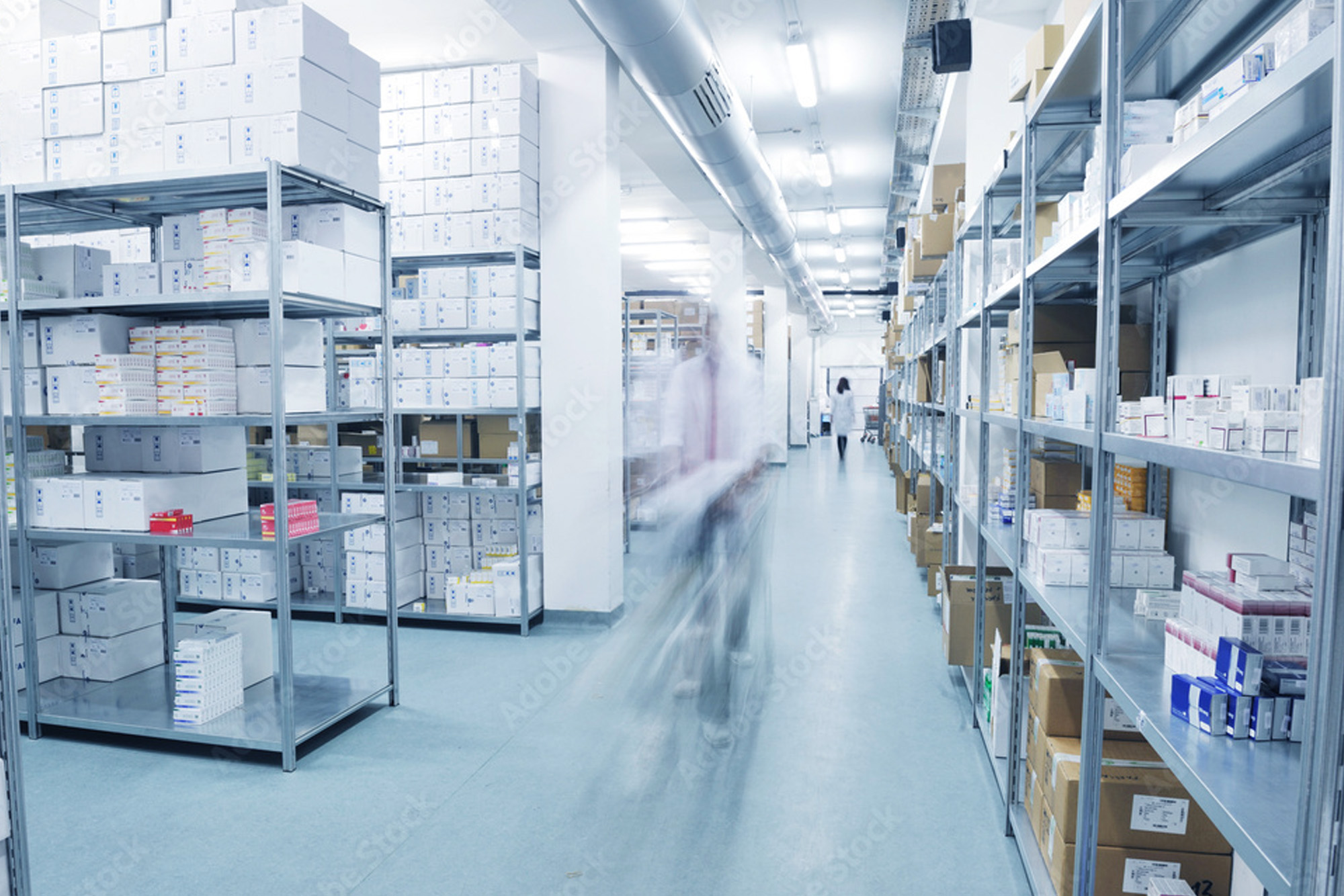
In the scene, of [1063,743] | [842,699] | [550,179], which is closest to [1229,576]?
[1063,743]

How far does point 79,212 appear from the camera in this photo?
3576 millimetres

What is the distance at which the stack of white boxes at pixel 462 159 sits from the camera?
4785 millimetres

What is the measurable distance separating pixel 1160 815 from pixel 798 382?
17049mm

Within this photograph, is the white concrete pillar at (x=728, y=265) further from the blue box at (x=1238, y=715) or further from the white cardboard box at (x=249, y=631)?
the blue box at (x=1238, y=715)

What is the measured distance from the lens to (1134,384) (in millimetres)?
2926

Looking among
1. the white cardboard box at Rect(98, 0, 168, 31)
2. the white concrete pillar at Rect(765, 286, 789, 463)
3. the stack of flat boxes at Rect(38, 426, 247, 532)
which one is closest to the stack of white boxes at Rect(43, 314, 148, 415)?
the stack of flat boxes at Rect(38, 426, 247, 532)

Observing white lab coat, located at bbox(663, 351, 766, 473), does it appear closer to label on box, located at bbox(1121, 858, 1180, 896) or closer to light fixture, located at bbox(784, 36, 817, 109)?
label on box, located at bbox(1121, 858, 1180, 896)

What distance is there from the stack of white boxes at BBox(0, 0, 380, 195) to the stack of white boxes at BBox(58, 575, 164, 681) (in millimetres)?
1878

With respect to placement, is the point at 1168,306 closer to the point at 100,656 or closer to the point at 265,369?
the point at 265,369

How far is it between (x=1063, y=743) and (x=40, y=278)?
4437 millimetres

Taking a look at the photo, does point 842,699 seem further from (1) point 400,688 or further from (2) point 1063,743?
(1) point 400,688

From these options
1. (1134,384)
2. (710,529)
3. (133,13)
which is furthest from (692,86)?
(1134,384)

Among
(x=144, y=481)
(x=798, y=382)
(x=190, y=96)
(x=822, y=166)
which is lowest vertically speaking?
(x=144, y=481)

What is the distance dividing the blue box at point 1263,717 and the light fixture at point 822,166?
7484 millimetres
